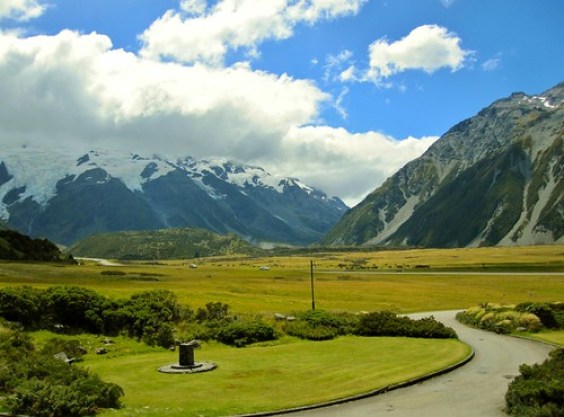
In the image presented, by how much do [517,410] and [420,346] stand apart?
18.6 metres

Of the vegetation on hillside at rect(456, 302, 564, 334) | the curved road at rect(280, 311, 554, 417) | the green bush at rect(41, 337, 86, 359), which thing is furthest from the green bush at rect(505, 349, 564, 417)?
the green bush at rect(41, 337, 86, 359)


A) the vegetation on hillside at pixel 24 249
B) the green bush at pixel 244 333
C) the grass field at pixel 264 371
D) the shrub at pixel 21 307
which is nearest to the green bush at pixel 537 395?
the grass field at pixel 264 371

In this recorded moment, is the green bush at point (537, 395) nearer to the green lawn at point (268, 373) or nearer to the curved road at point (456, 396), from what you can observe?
the curved road at point (456, 396)

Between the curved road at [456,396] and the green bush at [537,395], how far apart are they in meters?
0.98

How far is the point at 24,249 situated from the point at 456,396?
169069 millimetres

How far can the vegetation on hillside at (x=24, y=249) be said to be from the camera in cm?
16186

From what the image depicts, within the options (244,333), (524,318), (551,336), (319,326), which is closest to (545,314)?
(524,318)

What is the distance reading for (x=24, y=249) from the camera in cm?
17200

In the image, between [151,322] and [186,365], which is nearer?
[186,365]

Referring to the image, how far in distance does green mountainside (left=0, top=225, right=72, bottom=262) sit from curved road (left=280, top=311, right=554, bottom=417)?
492ft

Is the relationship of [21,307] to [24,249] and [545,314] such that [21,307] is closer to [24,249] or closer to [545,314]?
[545,314]

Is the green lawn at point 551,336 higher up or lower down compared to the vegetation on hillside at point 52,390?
lower down

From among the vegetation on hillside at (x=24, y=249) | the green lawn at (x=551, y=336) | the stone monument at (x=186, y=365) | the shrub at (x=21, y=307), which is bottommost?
the green lawn at (x=551, y=336)

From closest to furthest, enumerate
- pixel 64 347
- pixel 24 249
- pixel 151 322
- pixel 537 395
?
1. pixel 537 395
2. pixel 64 347
3. pixel 151 322
4. pixel 24 249
